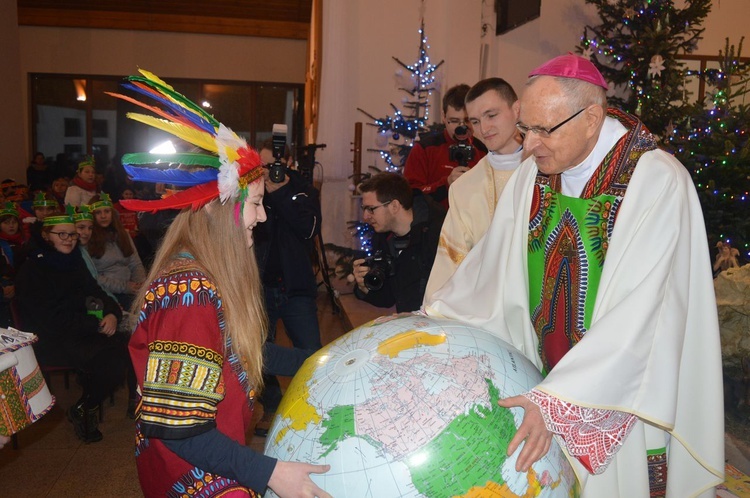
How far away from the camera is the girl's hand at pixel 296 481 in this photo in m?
1.56

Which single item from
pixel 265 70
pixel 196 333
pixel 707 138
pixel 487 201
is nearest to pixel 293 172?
pixel 487 201

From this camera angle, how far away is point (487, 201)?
10.1 feet

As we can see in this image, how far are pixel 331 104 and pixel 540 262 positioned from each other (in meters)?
6.68

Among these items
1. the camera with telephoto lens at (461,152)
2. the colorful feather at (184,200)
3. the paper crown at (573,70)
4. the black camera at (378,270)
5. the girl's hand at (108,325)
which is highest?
the paper crown at (573,70)

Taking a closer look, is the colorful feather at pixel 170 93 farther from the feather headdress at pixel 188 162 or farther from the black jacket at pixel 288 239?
the black jacket at pixel 288 239

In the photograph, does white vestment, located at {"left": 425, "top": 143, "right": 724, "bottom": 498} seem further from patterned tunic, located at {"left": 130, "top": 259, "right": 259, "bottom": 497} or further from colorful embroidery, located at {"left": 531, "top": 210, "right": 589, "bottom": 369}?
patterned tunic, located at {"left": 130, "top": 259, "right": 259, "bottom": 497}

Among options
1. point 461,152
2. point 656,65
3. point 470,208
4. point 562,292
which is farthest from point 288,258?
point 656,65

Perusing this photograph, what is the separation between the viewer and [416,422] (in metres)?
1.56

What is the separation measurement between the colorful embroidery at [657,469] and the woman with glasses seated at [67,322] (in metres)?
3.62

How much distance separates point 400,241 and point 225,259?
6.09ft

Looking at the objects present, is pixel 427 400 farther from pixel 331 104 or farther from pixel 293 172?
pixel 331 104

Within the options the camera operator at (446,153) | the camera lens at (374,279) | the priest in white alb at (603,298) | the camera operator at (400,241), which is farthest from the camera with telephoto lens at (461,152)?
the priest in white alb at (603,298)

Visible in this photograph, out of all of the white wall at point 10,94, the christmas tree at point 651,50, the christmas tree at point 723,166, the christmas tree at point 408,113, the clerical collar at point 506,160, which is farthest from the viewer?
the white wall at point 10,94

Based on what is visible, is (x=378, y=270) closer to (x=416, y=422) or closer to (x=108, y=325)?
(x=416, y=422)
